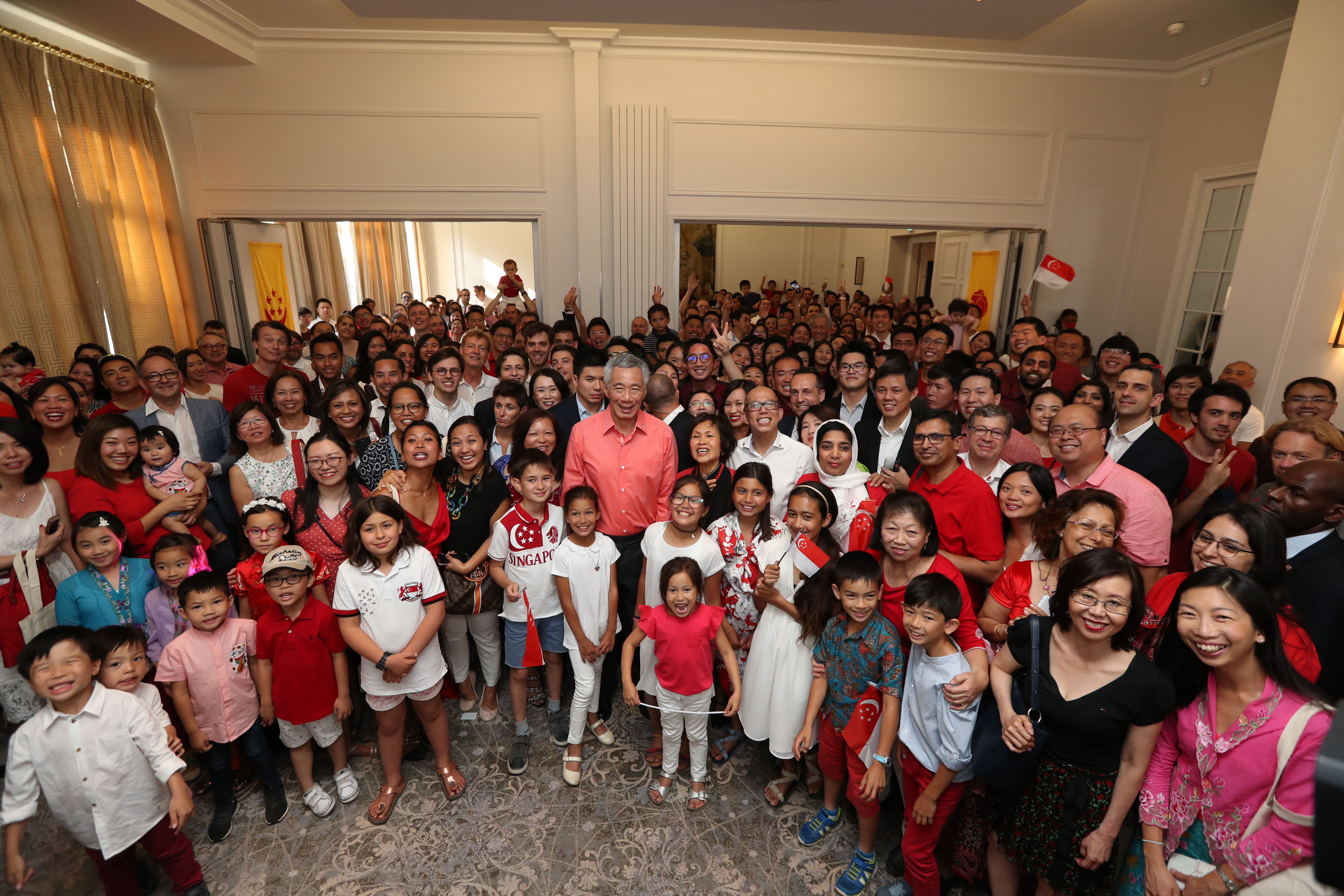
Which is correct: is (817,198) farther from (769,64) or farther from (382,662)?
(382,662)

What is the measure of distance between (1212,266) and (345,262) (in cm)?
1371

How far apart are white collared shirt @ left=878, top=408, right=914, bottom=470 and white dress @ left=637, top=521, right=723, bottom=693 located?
128cm

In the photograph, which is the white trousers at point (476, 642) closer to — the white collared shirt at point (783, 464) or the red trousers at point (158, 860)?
Answer: the red trousers at point (158, 860)

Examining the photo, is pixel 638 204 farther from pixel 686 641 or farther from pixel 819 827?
pixel 819 827

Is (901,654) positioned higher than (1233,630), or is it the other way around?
(1233,630)

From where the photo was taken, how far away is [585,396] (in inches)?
144

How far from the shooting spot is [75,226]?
5496 millimetres

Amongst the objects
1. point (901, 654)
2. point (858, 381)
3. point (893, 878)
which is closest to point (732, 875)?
point (893, 878)

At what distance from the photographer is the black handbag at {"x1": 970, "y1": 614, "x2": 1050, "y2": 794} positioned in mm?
1824

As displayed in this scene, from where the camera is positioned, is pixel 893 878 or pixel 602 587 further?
pixel 602 587

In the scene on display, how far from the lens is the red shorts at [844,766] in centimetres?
228

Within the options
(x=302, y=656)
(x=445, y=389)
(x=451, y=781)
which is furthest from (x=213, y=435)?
(x=451, y=781)

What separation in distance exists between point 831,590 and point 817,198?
6059mm

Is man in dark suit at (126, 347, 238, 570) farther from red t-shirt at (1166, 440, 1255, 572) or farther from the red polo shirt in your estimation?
red t-shirt at (1166, 440, 1255, 572)
